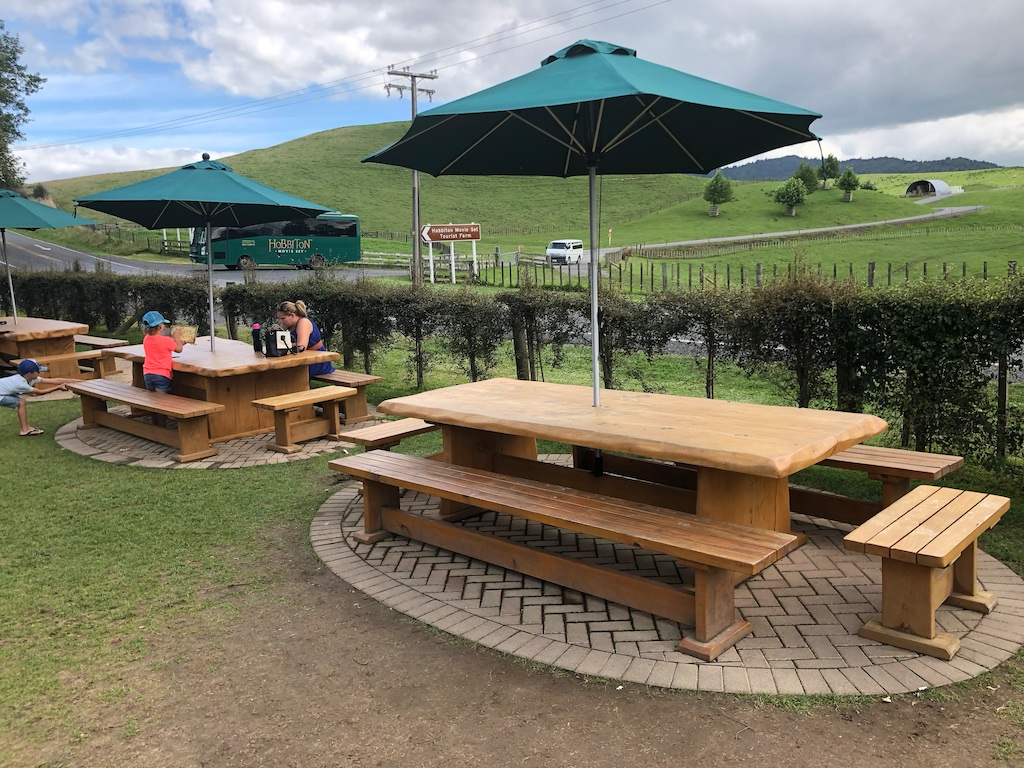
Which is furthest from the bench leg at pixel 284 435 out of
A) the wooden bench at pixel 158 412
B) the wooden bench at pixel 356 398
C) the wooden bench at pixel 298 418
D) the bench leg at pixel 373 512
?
the bench leg at pixel 373 512

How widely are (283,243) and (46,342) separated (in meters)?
25.7

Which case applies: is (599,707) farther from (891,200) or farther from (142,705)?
(891,200)

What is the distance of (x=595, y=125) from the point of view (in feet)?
13.7

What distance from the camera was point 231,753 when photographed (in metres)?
2.70

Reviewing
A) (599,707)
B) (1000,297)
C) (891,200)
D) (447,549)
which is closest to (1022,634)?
(599,707)

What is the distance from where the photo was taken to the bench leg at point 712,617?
10.6 ft

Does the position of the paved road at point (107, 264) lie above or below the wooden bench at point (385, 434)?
above

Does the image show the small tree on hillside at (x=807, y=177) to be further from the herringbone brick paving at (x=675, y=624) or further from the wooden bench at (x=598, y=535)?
the wooden bench at (x=598, y=535)

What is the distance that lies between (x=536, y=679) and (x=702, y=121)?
3196 mm

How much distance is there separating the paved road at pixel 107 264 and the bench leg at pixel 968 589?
2749cm

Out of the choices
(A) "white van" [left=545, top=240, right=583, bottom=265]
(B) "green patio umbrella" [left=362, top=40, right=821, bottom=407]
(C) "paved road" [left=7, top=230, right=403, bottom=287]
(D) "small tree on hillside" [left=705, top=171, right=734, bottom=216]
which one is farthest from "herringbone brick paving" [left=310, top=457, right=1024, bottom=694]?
(D) "small tree on hillside" [left=705, top=171, right=734, bottom=216]

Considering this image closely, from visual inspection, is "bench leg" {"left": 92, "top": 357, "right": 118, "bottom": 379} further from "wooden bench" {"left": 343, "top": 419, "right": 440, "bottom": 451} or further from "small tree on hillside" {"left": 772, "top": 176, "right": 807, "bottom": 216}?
"small tree on hillside" {"left": 772, "top": 176, "right": 807, "bottom": 216}

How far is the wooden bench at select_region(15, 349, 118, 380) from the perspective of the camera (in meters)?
10.8

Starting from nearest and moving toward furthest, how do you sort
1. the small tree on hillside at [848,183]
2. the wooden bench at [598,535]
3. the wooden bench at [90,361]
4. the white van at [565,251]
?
the wooden bench at [598,535]
the wooden bench at [90,361]
the white van at [565,251]
the small tree on hillside at [848,183]
